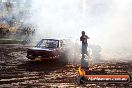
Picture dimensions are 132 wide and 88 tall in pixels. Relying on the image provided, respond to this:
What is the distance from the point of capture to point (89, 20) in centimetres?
3809

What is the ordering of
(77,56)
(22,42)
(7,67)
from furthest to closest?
(22,42) → (77,56) → (7,67)

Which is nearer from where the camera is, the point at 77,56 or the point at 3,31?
the point at 77,56

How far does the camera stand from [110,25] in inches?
1460

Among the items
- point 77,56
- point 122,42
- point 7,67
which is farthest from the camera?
point 122,42

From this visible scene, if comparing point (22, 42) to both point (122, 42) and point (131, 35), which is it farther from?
point (131, 35)

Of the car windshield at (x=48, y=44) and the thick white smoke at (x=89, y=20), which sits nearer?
the car windshield at (x=48, y=44)

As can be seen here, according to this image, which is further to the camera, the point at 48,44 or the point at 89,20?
the point at 89,20

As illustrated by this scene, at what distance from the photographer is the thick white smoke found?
30.8 metres

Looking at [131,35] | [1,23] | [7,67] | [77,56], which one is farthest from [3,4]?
[7,67]

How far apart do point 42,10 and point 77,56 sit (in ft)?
36.9

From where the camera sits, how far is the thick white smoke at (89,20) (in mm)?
30812

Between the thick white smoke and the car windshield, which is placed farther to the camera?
the thick white smoke

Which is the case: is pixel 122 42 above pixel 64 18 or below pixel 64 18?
below

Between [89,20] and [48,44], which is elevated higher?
[89,20]
